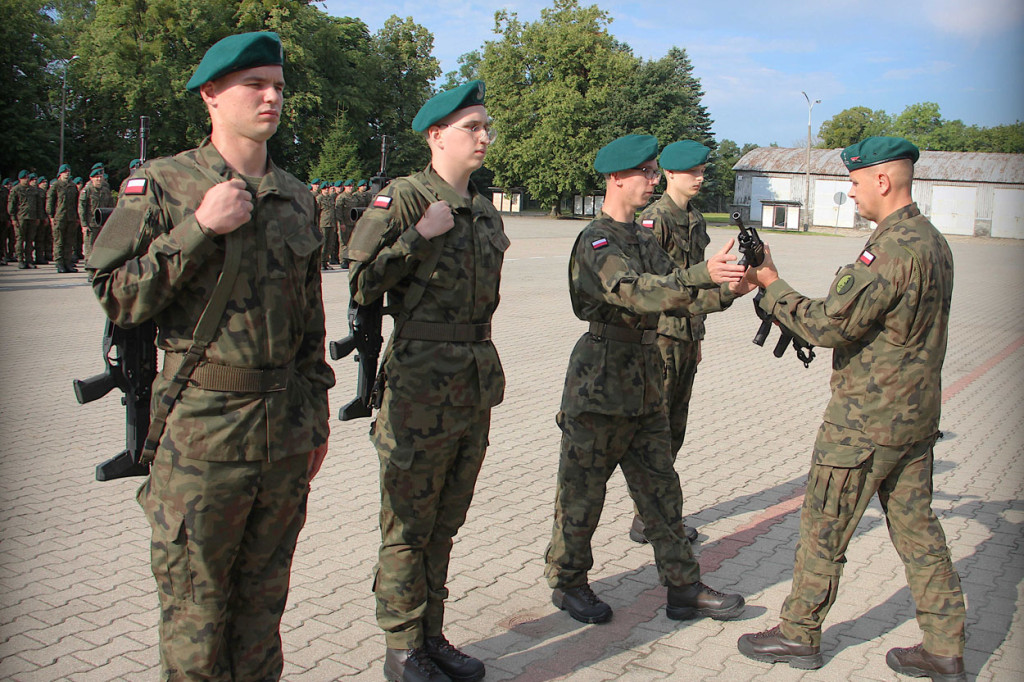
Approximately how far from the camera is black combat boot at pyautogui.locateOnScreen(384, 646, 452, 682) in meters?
3.46

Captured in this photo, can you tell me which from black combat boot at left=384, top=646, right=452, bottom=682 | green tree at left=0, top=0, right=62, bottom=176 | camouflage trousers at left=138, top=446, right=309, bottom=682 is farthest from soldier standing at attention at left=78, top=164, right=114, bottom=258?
green tree at left=0, top=0, right=62, bottom=176

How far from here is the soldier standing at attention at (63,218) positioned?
58.0 ft

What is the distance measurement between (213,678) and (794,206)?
5742cm

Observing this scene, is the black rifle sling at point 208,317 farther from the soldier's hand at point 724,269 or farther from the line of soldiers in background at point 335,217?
the line of soldiers in background at point 335,217

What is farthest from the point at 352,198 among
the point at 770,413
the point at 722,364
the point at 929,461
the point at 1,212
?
the point at 929,461

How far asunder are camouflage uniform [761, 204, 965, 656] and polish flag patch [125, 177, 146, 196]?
2.49 metres

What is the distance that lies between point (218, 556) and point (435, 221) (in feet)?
4.65

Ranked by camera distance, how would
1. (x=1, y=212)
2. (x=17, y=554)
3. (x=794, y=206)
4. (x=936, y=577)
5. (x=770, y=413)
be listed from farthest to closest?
(x=794, y=206)
(x=1, y=212)
(x=770, y=413)
(x=17, y=554)
(x=936, y=577)

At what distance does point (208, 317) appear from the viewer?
256cm

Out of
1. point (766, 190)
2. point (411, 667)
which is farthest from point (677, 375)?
point (766, 190)

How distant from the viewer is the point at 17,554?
14.9 ft

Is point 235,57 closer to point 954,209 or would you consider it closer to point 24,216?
point 24,216

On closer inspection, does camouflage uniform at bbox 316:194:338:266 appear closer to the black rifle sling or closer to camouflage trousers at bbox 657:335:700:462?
camouflage trousers at bbox 657:335:700:462

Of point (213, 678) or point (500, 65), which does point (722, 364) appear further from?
point (500, 65)
